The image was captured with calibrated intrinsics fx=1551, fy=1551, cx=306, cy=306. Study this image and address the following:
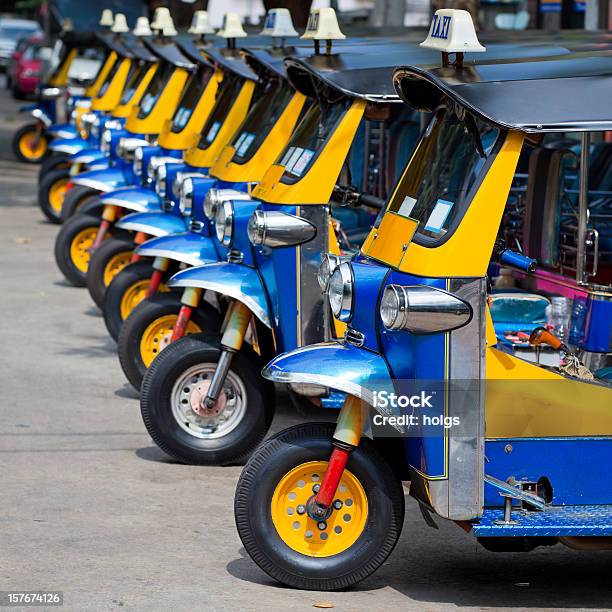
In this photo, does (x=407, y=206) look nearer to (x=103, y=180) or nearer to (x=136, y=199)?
(x=136, y=199)

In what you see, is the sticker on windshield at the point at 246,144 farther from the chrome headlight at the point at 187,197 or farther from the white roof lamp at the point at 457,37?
the white roof lamp at the point at 457,37

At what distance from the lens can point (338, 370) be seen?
16.9 feet

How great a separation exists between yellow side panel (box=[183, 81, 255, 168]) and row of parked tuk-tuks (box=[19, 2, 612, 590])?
0.7 inches

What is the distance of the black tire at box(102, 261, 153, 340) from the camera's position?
919 centimetres

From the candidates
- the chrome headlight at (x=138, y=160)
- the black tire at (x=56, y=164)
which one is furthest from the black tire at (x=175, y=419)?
the black tire at (x=56, y=164)

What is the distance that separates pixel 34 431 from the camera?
7.82 meters

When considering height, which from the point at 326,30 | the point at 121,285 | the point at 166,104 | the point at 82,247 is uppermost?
the point at 326,30

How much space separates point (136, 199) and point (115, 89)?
13.4 ft

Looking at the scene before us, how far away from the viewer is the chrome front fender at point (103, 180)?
11.5m

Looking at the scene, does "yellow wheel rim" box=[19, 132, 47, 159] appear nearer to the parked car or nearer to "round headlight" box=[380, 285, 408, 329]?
"round headlight" box=[380, 285, 408, 329]

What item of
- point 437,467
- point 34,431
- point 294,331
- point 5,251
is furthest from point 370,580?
point 5,251

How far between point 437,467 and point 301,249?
2.09 m

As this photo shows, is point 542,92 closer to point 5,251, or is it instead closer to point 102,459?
point 102,459

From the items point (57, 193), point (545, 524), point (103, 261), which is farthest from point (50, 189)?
point (545, 524)
